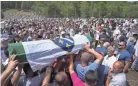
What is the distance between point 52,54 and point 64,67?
0.41 m

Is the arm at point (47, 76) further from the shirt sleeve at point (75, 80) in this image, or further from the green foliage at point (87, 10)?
the green foliage at point (87, 10)

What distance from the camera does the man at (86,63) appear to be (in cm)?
491

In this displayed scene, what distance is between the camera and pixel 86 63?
16.6 ft

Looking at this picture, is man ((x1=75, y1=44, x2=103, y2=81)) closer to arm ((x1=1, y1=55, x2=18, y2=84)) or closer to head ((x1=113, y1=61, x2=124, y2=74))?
head ((x1=113, y1=61, x2=124, y2=74))

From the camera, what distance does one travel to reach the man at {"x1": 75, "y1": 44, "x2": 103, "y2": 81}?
4910 mm

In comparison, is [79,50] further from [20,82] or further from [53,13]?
[53,13]

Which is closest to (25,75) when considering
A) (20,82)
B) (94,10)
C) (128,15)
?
(20,82)

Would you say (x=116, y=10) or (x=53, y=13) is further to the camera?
(x=53, y=13)

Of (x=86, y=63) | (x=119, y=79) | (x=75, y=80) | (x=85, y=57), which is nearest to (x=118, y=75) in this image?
(x=119, y=79)

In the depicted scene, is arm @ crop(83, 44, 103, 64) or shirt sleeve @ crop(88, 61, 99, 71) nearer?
shirt sleeve @ crop(88, 61, 99, 71)

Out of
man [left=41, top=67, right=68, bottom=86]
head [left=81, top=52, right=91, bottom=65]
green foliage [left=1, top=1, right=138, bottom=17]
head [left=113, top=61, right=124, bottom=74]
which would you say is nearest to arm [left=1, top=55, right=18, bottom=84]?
man [left=41, top=67, right=68, bottom=86]

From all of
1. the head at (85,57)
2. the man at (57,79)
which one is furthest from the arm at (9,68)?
the head at (85,57)

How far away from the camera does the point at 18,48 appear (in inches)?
173

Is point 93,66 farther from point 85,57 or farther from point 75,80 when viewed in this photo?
point 75,80
